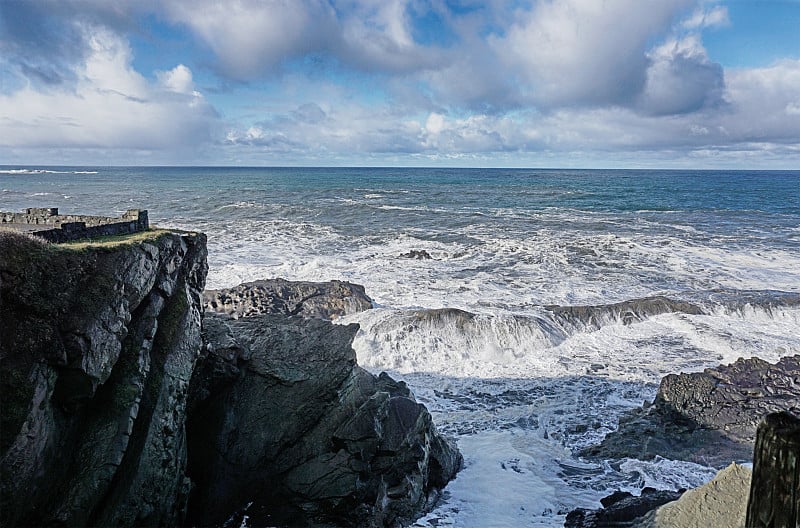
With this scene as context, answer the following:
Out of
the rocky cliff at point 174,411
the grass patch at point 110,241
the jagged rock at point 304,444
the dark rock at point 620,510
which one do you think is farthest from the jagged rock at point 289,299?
the dark rock at point 620,510

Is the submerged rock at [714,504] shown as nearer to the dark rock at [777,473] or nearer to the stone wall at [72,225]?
the dark rock at [777,473]

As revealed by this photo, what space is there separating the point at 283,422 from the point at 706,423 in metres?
12.1

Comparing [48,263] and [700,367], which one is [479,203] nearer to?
[700,367]

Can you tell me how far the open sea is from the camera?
13.2 meters

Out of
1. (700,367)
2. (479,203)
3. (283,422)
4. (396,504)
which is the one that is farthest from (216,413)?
(479,203)

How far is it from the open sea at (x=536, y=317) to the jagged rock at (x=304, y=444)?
1.15 m

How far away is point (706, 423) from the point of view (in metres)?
14.6

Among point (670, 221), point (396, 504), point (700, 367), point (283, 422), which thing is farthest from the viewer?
point (670, 221)

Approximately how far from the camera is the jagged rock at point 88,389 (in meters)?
7.90

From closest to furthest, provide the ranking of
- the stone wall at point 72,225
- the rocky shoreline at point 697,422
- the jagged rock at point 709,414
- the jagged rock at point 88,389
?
the jagged rock at point 88,389 < the rocky shoreline at point 697,422 < the stone wall at point 72,225 < the jagged rock at point 709,414

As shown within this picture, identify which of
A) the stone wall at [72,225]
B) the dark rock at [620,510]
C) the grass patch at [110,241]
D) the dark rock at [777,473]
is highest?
the stone wall at [72,225]

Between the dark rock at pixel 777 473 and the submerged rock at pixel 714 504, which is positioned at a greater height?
the dark rock at pixel 777 473

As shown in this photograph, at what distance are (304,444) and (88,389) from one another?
15.8 ft

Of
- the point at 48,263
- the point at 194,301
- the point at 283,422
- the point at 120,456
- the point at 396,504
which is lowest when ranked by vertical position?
the point at 396,504
